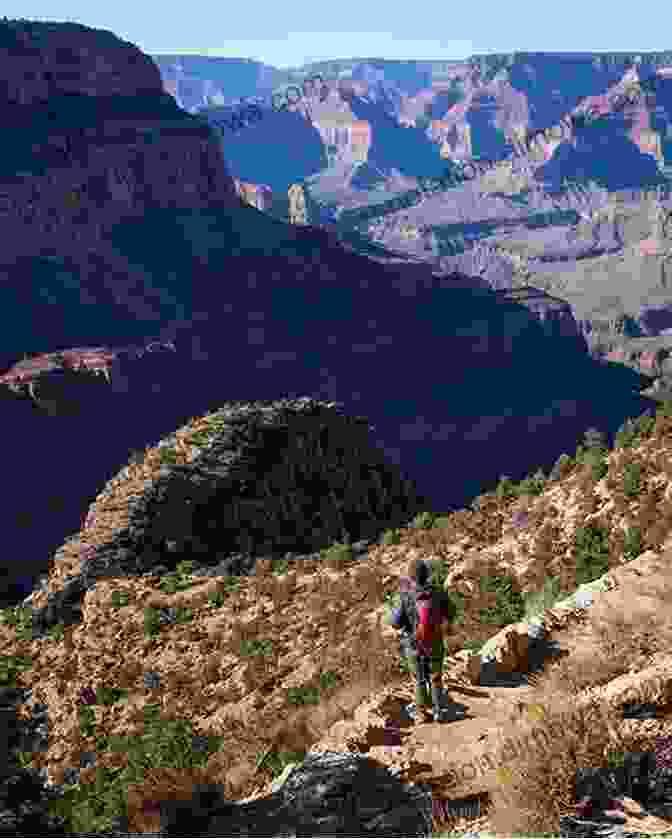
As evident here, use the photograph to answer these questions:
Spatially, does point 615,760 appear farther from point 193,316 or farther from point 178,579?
point 193,316

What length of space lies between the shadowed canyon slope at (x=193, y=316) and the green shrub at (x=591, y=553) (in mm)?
58424

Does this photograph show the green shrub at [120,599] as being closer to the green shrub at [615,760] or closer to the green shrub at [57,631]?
the green shrub at [57,631]

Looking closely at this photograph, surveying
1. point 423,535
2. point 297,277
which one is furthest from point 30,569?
point 297,277

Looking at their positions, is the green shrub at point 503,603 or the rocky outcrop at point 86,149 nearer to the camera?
the green shrub at point 503,603

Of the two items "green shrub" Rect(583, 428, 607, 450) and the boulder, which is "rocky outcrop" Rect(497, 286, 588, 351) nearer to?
"green shrub" Rect(583, 428, 607, 450)


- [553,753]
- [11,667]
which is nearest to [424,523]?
[11,667]

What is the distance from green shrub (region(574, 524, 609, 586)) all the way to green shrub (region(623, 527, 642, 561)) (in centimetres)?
33

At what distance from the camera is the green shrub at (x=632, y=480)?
53.6ft

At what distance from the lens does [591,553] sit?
1540cm

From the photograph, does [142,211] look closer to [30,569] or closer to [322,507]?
[30,569]

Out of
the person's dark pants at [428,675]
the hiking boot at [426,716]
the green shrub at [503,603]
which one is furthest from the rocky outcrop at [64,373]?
the hiking boot at [426,716]

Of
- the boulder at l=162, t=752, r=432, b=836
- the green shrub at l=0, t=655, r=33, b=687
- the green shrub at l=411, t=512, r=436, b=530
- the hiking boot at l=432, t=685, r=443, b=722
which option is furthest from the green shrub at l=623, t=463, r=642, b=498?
the green shrub at l=0, t=655, r=33, b=687

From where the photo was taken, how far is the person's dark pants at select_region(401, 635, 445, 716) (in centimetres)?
970

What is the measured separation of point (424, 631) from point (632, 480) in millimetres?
7652
